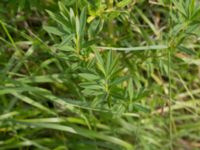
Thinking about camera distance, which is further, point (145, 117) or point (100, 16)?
point (145, 117)

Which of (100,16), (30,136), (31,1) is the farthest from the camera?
(30,136)

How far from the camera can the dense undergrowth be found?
1110mm

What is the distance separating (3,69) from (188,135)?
0.75 metres

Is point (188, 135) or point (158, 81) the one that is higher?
point (158, 81)

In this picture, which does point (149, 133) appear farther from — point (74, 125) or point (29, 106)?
point (29, 106)

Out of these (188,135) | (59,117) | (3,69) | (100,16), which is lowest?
(188,135)

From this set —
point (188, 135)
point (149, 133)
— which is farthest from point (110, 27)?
point (188, 135)

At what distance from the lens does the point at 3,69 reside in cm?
137

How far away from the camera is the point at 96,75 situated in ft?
3.63

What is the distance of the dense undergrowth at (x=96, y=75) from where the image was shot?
1.11 m

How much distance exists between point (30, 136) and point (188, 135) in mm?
598

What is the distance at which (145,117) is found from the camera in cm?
159

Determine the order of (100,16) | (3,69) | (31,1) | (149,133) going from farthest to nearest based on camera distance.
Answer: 1. (149,133)
2. (3,69)
3. (31,1)
4. (100,16)

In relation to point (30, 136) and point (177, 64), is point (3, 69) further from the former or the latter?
point (177, 64)
